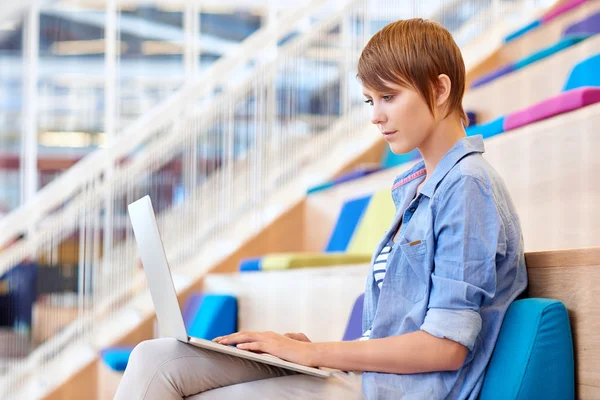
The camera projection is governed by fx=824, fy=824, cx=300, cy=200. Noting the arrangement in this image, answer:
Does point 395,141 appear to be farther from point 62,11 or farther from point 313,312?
point 62,11

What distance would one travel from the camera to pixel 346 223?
11.2 ft

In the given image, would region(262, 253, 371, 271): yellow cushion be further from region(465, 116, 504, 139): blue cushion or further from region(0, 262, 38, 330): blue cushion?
region(0, 262, 38, 330): blue cushion

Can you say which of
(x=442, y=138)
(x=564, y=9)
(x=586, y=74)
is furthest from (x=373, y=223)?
(x=442, y=138)

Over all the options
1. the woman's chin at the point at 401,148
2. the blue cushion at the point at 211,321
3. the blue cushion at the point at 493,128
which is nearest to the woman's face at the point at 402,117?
the woman's chin at the point at 401,148

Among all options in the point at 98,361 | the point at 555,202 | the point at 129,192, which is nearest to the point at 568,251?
the point at 555,202

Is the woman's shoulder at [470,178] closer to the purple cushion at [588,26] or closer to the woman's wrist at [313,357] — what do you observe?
the woman's wrist at [313,357]

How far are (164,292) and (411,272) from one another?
0.42 metres

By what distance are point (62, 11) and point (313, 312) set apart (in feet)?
15.1

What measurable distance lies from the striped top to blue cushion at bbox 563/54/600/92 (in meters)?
1.21

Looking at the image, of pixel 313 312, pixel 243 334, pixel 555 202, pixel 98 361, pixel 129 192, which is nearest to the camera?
pixel 243 334

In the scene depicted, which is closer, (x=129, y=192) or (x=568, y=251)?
(x=568, y=251)

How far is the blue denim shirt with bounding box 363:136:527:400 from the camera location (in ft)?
4.07

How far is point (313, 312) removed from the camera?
2523 millimetres

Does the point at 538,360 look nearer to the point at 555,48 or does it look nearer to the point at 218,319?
the point at 218,319
